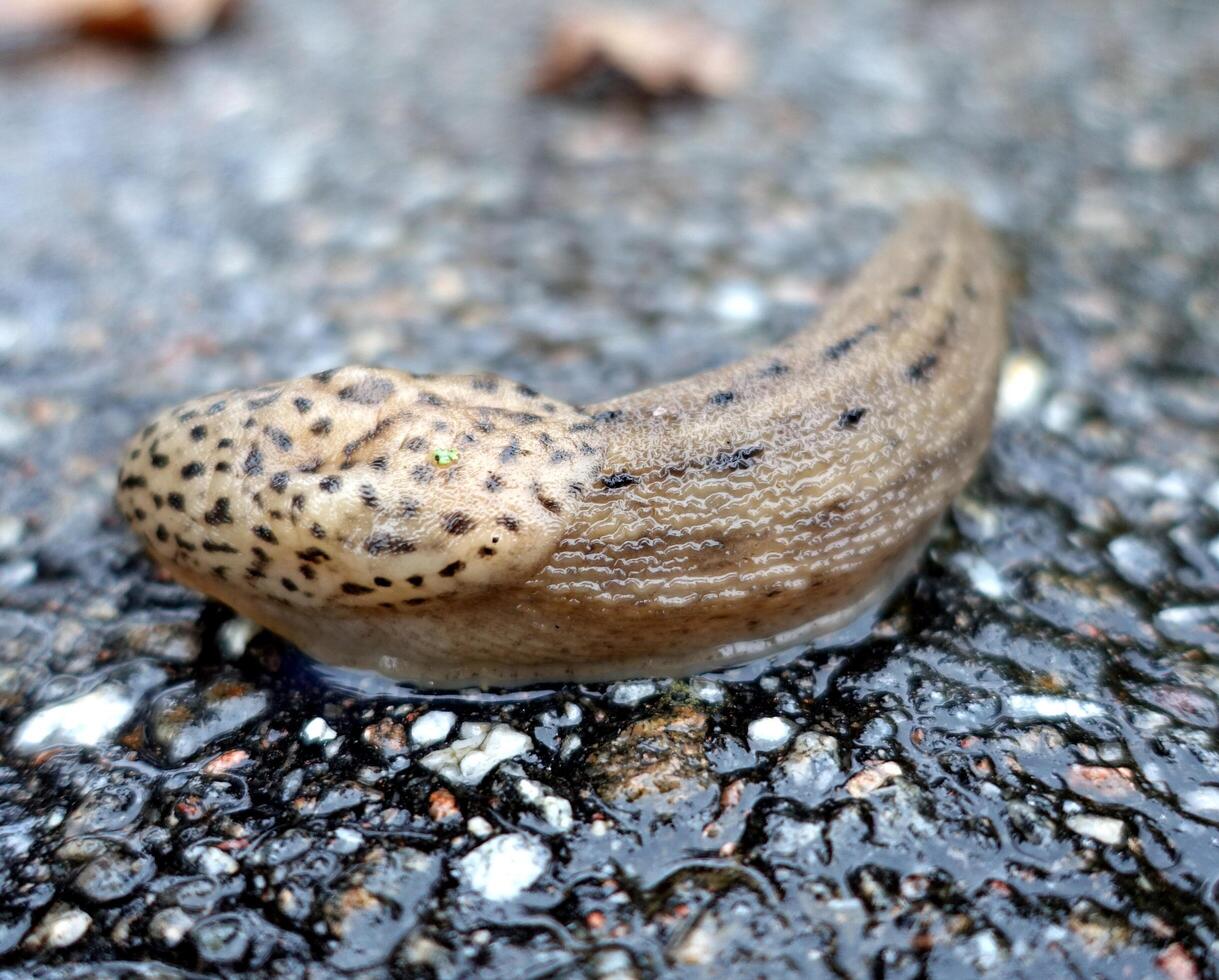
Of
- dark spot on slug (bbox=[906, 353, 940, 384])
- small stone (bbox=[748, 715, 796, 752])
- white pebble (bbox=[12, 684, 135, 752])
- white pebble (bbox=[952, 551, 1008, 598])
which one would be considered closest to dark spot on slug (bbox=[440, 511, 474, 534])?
small stone (bbox=[748, 715, 796, 752])

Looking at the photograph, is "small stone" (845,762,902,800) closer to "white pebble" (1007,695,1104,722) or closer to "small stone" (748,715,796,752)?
"small stone" (748,715,796,752)

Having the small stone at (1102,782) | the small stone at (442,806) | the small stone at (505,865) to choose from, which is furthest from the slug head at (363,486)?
the small stone at (1102,782)

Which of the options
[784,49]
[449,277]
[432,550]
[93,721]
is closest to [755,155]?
[784,49]

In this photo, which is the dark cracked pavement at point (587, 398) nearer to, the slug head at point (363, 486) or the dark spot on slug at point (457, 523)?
the slug head at point (363, 486)

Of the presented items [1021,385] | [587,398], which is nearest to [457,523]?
[587,398]

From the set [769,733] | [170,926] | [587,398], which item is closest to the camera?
[170,926]

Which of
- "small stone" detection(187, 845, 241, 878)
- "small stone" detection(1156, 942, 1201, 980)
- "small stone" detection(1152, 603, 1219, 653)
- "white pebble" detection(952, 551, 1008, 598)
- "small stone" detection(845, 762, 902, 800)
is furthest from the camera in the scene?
"white pebble" detection(952, 551, 1008, 598)

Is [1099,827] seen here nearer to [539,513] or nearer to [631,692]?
[631,692]
